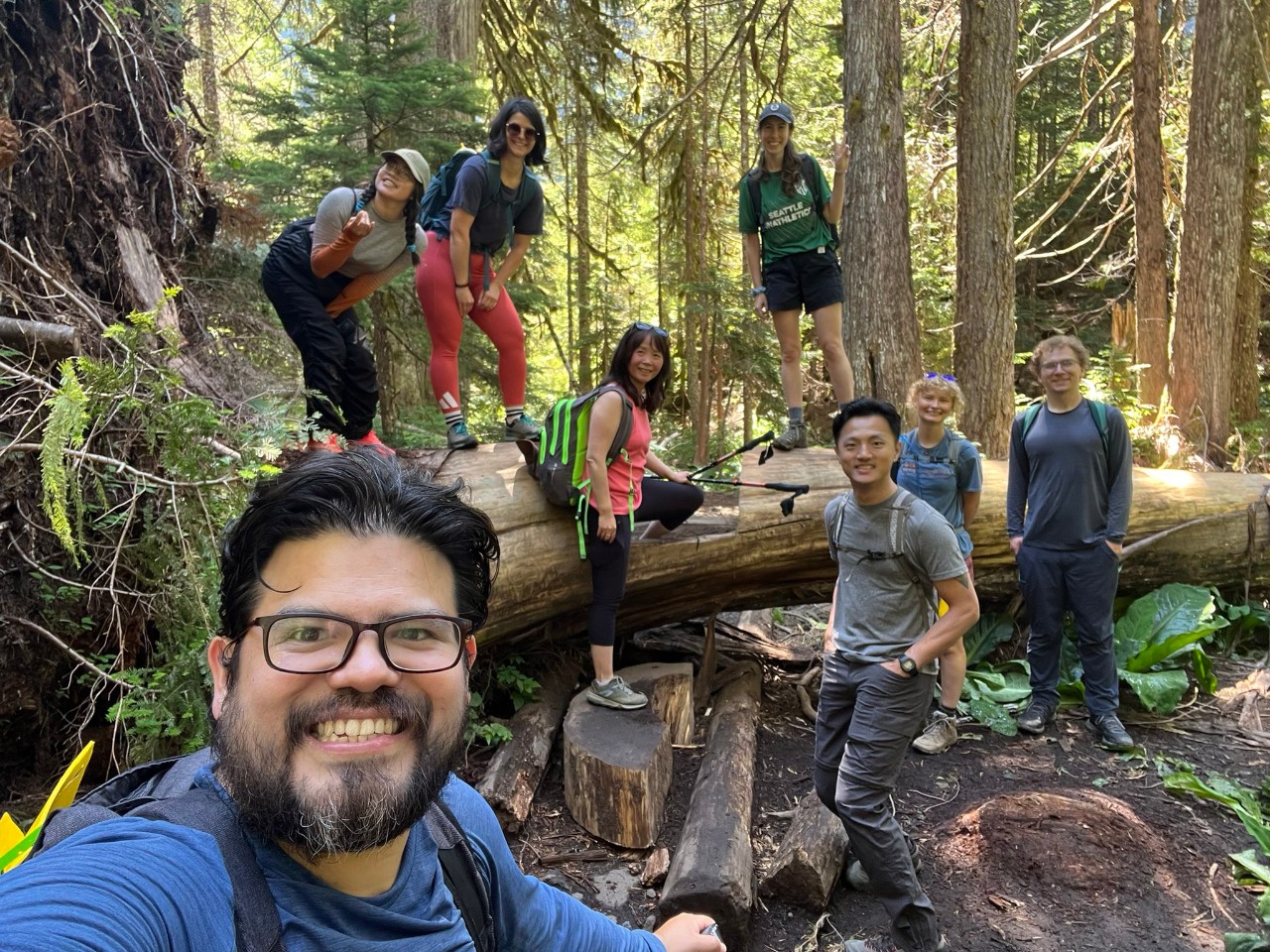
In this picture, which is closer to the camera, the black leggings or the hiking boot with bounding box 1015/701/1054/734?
the black leggings

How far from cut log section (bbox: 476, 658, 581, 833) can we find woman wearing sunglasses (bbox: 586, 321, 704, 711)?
1.21 feet

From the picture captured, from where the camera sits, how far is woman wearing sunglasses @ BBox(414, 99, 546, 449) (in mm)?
4938

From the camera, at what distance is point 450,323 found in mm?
5285

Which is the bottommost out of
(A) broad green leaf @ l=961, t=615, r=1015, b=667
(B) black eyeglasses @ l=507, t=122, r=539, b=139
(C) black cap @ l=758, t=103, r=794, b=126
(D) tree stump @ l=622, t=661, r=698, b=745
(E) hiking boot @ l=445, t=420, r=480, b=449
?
(A) broad green leaf @ l=961, t=615, r=1015, b=667

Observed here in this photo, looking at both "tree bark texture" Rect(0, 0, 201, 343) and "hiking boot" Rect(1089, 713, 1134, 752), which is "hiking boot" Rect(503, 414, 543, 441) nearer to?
"tree bark texture" Rect(0, 0, 201, 343)

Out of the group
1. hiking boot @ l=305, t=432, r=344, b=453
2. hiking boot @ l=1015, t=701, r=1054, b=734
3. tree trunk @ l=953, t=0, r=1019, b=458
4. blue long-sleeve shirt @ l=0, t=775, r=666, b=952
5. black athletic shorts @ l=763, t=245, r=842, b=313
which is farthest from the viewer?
tree trunk @ l=953, t=0, r=1019, b=458

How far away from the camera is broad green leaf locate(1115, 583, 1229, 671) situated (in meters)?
5.87

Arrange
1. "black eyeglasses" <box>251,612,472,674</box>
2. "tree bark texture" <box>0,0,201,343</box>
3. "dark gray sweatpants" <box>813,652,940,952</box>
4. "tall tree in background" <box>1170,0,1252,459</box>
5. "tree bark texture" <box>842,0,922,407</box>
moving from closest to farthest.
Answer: "black eyeglasses" <box>251,612,472,674</box>
"dark gray sweatpants" <box>813,652,940,952</box>
"tree bark texture" <box>0,0,201,343</box>
"tree bark texture" <box>842,0,922,407</box>
"tall tree in background" <box>1170,0,1252,459</box>

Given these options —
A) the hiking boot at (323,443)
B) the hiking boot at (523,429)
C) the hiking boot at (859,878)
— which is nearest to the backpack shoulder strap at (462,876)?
the hiking boot at (323,443)

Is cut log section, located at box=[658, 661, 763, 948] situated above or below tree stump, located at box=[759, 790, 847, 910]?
above

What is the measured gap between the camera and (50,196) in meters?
4.64

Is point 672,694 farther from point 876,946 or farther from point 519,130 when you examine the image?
point 519,130

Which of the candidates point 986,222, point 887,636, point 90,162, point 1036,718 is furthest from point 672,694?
Answer: point 986,222

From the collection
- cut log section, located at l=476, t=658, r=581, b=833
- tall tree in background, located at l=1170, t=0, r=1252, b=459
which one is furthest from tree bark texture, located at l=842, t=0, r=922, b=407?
tall tree in background, located at l=1170, t=0, r=1252, b=459
